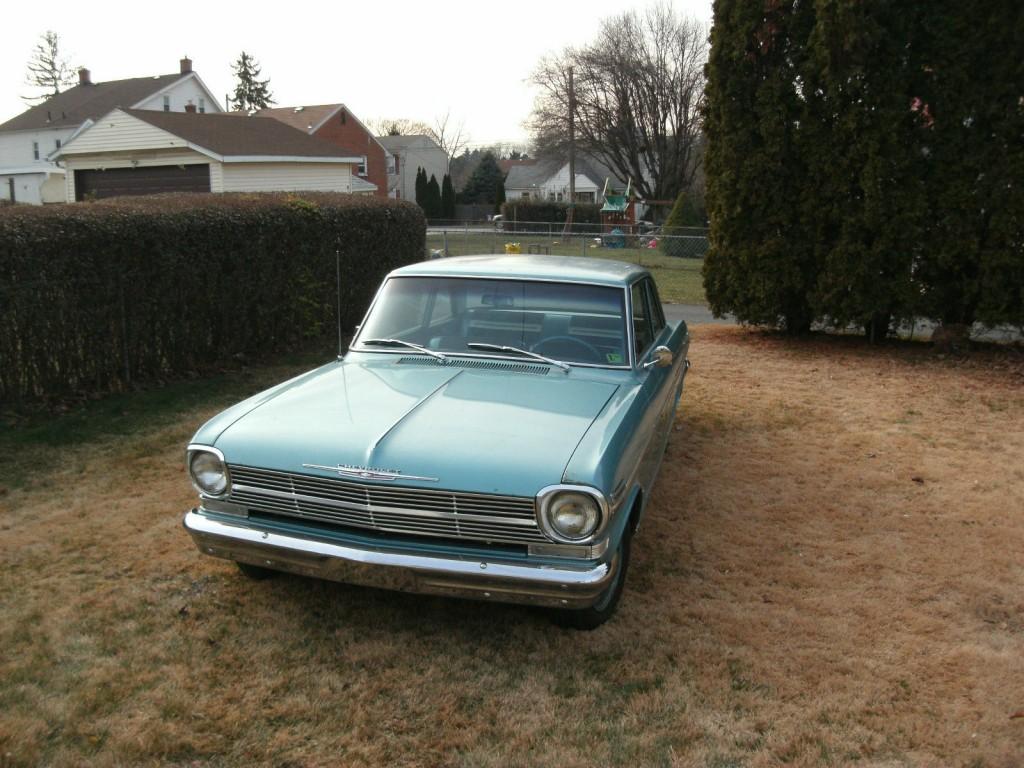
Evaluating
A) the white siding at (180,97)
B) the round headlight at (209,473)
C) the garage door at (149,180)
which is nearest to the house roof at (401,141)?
the white siding at (180,97)

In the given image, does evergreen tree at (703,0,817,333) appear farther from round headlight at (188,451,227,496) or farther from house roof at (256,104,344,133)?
house roof at (256,104,344,133)

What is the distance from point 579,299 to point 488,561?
2030 millimetres

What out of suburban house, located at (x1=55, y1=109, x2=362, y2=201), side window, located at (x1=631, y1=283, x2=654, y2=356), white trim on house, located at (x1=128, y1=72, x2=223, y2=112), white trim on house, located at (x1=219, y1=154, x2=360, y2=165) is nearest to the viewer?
side window, located at (x1=631, y1=283, x2=654, y2=356)

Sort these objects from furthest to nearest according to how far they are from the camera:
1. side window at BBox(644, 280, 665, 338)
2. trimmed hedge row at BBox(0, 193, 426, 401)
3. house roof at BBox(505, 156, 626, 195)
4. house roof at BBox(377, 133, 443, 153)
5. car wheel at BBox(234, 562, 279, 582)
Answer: house roof at BBox(505, 156, 626, 195)
house roof at BBox(377, 133, 443, 153)
trimmed hedge row at BBox(0, 193, 426, 401)
side window at BBox(644, 280, 665, 338)
car wheel at BBox(234, 562, 279, 582)

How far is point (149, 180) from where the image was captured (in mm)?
25500

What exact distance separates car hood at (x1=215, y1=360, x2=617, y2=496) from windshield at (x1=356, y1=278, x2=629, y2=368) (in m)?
0.24

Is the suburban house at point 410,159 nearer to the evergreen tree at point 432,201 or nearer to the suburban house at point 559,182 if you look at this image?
the suburban house at point 559,182

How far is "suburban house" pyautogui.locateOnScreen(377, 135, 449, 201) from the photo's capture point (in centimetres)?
6838

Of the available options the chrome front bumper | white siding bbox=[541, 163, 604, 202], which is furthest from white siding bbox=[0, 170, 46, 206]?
the chrome front bumper

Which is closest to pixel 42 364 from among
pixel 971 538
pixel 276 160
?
pixel 971 538

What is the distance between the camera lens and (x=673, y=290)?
19.3m

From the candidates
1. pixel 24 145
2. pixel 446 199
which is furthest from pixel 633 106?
pixel 24 145

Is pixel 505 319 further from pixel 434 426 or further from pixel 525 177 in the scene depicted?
pixel 525 177

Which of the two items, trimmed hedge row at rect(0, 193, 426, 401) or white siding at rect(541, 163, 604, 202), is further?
white siding at rect(541, 163, 604, 202)
